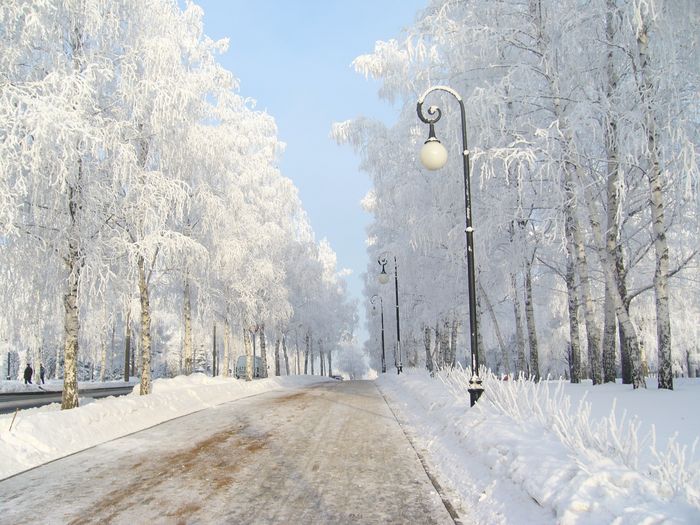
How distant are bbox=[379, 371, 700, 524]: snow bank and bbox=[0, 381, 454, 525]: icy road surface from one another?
A: 0.55 meters

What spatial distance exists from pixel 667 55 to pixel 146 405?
12.8m

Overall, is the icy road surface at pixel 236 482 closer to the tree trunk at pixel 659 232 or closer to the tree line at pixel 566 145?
the tree trunk at pixel 659 232

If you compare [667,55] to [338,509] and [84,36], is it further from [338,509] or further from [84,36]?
[84,36]

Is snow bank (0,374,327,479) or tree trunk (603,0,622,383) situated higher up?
tree trunk (603,0,622,383)

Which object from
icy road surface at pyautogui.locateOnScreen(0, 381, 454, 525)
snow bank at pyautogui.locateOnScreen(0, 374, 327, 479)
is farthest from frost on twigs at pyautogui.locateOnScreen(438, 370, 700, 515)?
snow bank at pyautogui.locateOnScreen(0, 374, 327, 479)

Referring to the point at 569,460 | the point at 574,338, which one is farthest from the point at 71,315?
the point at 574,338

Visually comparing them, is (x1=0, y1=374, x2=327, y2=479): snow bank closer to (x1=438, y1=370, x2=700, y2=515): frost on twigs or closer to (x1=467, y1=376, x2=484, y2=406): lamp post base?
(x1=438, y1=370, x2=700, y2=515): frost on twigs

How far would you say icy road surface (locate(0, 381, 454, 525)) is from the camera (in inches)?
183

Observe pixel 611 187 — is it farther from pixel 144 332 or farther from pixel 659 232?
pixel 144 332

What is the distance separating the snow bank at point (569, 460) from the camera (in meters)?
3.57

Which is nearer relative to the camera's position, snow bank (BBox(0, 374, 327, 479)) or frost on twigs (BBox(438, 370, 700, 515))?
frost on twigs (BBox(438, 370, 700, 515))

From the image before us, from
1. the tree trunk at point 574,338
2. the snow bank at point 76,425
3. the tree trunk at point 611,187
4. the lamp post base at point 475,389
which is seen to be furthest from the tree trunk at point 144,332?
the tree trunk at point 574,338

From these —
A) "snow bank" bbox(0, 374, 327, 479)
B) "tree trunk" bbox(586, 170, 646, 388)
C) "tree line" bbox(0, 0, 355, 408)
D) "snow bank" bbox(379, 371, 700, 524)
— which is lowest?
"snow bank" bbox(0, 374, 327, 479)

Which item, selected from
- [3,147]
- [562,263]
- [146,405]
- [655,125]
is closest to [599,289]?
[562,263]
